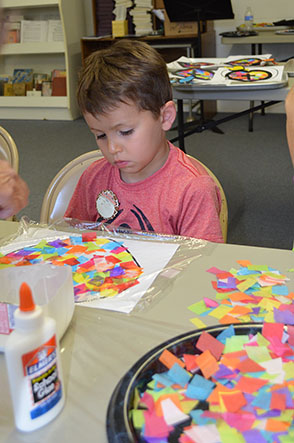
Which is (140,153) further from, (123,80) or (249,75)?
(249,75)

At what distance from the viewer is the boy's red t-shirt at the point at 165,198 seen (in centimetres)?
130

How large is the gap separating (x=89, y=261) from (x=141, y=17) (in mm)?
4506

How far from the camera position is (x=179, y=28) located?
15.6 ft

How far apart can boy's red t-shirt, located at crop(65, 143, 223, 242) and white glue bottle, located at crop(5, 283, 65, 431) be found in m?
0.72

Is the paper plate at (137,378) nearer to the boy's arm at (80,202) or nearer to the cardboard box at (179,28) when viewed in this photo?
the boy's arm at (80,202)

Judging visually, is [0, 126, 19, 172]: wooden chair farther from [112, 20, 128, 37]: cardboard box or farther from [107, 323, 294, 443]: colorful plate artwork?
[112, 20, 128, 37]: cardboard box

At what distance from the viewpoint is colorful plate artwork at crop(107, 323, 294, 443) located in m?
0.57

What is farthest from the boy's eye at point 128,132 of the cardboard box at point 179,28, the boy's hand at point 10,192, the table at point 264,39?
the cardboard box at point 179,28

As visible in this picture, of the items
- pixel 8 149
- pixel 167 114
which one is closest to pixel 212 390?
pixel 167 114

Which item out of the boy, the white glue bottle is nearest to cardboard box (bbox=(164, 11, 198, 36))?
the boy

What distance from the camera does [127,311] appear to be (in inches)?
32.6

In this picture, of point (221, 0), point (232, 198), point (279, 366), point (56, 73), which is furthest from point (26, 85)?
point (279, 366)

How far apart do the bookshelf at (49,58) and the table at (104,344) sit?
15.0 feet

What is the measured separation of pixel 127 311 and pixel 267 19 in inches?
184
